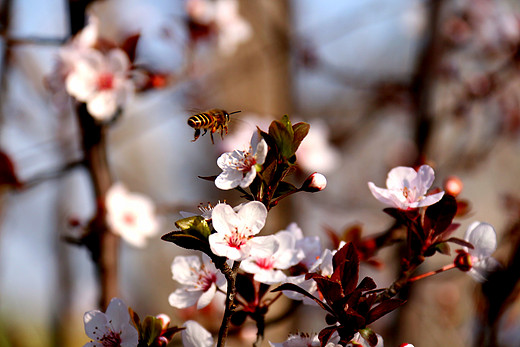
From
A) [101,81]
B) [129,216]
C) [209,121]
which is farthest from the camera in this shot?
[129,216]

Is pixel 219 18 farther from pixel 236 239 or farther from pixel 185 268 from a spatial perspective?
pixel 236 239

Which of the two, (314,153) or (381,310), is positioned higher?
Result: (381,310)

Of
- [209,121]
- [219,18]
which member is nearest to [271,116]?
[219,18]

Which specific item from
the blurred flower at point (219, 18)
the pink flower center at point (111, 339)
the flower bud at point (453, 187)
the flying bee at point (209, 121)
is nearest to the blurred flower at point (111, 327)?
the pink flower center at point (111, 339)

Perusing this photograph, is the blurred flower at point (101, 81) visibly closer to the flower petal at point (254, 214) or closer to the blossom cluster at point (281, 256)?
the blossom cluster at point (281, 256)

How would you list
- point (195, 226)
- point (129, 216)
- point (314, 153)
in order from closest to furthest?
point (195, 226), point (129, 216), point (314, 153)

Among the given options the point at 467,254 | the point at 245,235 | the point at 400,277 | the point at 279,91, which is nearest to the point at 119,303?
the point at 245,235

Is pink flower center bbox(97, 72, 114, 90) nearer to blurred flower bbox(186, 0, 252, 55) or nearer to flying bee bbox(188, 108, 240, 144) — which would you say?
flying bee bbox(188, 108, 240, 144)

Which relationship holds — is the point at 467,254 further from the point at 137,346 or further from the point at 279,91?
the point at 279,91
